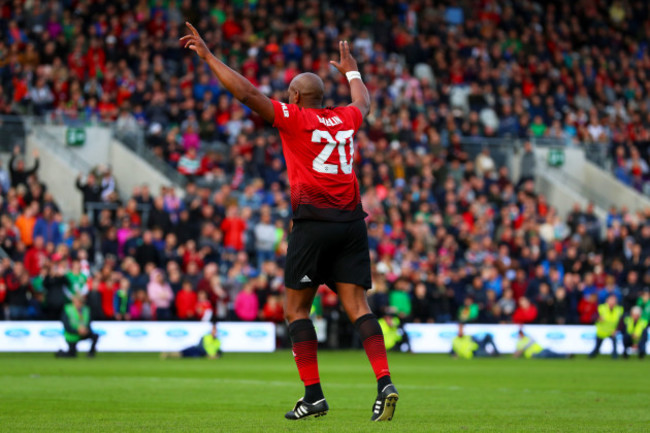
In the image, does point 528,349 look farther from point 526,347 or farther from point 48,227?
point 48,227

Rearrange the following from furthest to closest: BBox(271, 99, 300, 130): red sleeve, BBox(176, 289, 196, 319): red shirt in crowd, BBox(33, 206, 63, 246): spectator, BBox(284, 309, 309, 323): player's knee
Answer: BBox(33, 206, 63, 246): spectator, BBox(176, 289, 196, 319): red shirt in crowd, BBox(284, 309, 309, 323): player's knee, BBox(271, 99, 300, 130): red sleeve

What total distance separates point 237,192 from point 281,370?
36.1 ft

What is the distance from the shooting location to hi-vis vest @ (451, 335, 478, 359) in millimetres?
23031

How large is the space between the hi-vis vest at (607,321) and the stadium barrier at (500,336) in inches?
29.8

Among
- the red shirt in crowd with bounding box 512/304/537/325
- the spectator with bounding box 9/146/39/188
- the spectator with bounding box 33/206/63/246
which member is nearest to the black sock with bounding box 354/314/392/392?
the spectator with bounding box 33/206/63/246

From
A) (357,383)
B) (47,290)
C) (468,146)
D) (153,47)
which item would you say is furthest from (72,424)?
(468,146)

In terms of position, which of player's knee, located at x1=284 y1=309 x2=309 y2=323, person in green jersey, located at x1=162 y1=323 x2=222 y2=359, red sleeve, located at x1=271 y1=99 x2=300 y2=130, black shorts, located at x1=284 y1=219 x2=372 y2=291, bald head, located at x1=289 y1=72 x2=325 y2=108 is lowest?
person in green jersey, located at x1=162 y1=323 x2=222 y2=359

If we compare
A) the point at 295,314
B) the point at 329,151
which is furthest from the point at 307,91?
the point at 295,314

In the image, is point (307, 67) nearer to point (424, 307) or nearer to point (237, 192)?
point (237, 192)

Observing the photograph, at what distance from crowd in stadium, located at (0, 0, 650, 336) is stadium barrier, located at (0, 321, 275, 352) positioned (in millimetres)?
314

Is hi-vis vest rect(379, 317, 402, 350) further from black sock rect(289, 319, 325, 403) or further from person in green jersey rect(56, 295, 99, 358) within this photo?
black sock rect(289, 319, 325, 403)

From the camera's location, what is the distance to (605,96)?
36938 mm

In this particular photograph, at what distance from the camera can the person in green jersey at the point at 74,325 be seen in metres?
20.0

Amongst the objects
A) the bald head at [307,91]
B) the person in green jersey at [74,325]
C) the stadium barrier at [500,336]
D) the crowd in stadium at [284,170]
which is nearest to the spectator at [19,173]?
the crowd in stadium at [284,170]
